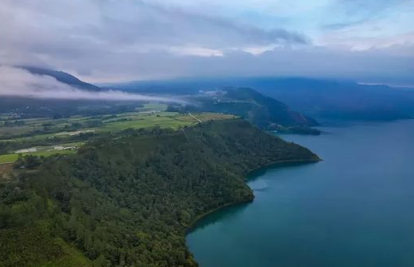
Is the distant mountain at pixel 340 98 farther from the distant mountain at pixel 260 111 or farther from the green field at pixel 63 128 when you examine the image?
the green field at pixel 63 128

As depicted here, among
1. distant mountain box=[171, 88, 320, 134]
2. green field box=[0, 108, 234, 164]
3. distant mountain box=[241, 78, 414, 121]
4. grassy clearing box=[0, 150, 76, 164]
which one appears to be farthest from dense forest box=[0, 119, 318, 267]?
distant mountain box=[241, 78, 414, 121]

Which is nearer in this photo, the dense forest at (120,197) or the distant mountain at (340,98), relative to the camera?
the dense forest at (120,197)

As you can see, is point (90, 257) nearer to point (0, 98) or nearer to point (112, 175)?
point (112, 175)

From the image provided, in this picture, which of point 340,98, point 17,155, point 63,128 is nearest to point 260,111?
point 63,128

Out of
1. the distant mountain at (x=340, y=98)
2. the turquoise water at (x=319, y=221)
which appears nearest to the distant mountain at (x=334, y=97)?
the distant mountain at (x=340, y=98)

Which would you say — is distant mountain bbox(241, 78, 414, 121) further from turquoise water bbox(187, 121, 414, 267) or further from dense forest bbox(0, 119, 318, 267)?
dense forest bbox(0, 119, 318, 267)
